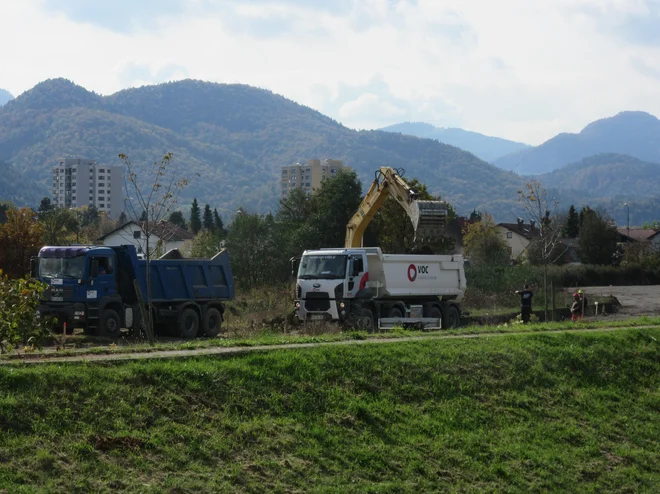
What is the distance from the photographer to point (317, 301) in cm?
2778

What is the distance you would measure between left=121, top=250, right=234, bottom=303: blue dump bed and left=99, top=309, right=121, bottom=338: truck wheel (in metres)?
1.47

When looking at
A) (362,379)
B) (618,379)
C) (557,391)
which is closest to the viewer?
(362,379)

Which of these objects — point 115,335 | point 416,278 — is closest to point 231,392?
point 115,335

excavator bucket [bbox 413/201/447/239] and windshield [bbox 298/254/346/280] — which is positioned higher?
excavator bucket [bbox 413/201/447/239]


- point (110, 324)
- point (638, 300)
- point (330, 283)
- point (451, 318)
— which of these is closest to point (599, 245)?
point (638, 300)

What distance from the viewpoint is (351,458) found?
507 inches

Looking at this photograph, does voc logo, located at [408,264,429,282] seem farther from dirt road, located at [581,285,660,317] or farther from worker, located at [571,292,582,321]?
dirt road, located at [581,285,660,317]

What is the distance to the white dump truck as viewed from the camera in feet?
Answer: 90.4

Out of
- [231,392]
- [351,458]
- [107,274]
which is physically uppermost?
[107,274]

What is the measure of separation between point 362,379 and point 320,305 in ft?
39.9

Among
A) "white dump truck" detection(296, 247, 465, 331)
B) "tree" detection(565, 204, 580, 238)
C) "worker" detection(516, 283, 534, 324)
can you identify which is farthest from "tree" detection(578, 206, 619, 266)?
"white dump truck" detection(296, 247, 465, 331)

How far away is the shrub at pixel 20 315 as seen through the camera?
1488 centimetres

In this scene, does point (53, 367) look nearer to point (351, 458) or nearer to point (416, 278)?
point (351, 458)

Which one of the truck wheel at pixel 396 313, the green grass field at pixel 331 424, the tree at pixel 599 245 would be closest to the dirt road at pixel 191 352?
the green grass field at pixel 331 424
